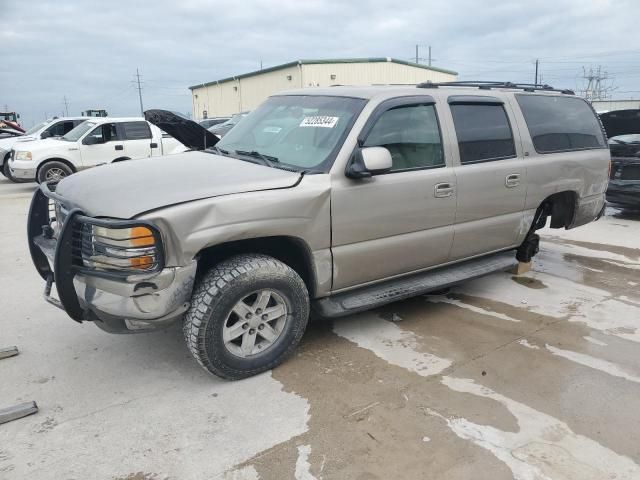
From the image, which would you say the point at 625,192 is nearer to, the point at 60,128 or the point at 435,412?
the point at 435,412

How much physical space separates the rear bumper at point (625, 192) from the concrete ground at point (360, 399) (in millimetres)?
3870

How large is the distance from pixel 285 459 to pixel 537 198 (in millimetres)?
3431

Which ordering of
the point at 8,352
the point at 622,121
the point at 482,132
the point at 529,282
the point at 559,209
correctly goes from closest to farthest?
the point at 8,352 → the point at 482,132 → the point at 529,282 → the point at 559,209 → the point at 622,121

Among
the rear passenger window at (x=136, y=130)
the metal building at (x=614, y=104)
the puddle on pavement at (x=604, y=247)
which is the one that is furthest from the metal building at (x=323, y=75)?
the puddle on pavement at (x=604, y=247)

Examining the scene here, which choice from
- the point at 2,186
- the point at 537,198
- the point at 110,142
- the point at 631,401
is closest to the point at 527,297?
the point at 537,198

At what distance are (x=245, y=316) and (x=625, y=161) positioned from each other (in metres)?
7.15

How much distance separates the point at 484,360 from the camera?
3484 millimetres

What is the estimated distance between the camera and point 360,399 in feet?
9.84

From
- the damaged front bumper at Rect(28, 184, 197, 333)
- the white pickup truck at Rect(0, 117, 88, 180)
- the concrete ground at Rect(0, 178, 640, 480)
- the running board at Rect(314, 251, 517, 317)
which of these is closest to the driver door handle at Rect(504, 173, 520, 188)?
the running board at Rect(314, 251, 517, 317)

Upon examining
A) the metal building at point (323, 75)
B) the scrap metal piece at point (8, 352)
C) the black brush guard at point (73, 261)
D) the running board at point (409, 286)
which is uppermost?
the metal building at point (323, 75)

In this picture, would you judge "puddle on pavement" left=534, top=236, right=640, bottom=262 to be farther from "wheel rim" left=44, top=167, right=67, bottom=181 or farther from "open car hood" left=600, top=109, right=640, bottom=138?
"wheel rim" left=44, top=167, right=67, bottom=181

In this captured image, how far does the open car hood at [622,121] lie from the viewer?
786 centimetres

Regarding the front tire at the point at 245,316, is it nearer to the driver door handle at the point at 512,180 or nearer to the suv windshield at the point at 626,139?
the driver door handle at the point at 512,180

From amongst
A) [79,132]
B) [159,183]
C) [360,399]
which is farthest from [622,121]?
[79,132]
